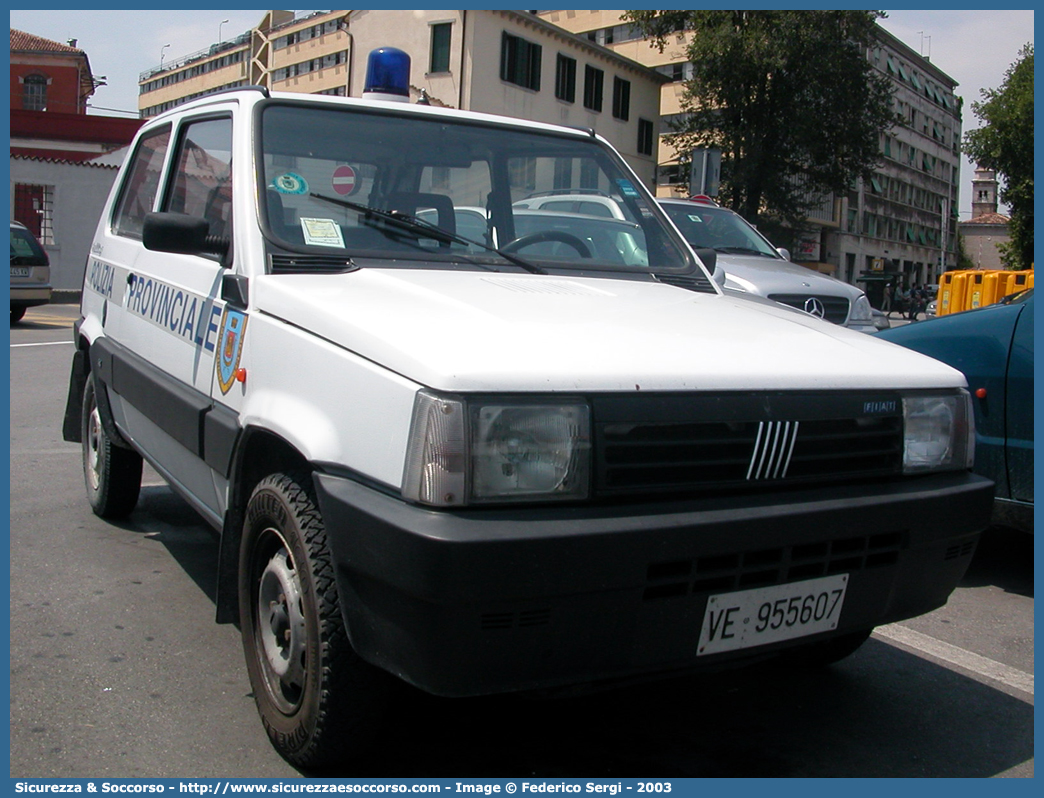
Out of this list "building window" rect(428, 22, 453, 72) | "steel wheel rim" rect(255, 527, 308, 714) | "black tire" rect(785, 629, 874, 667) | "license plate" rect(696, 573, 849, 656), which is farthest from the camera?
"building window" rect(428, 22, 453, 72)

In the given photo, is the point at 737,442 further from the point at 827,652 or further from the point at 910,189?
the point at 910,189

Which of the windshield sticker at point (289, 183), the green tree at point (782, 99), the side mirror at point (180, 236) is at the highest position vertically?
the green tree at point (782, 99)

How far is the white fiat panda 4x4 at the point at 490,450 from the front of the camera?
2.27m

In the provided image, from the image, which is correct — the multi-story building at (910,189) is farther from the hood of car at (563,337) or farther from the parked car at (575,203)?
the hood of car at (563,337)

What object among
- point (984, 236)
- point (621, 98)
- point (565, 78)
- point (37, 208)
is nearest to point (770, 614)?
point (37, 208)

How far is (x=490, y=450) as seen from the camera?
7.52ft

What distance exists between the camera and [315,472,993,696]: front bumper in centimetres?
220

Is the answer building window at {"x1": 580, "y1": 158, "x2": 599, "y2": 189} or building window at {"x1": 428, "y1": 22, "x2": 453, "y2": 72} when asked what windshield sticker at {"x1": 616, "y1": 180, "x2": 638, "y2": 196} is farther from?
building window at {"x1": 428, "y1": 22, "x2": 453, "y2": 72}

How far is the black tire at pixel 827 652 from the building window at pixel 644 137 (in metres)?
48.2

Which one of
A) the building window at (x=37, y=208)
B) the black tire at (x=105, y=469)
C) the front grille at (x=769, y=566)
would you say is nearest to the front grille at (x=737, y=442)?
the front grille at (x=769, y=566)

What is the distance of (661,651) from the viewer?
2426 mm

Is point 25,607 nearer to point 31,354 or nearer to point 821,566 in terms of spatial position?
point 821,566

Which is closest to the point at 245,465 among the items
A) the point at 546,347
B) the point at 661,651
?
the point at 546,347

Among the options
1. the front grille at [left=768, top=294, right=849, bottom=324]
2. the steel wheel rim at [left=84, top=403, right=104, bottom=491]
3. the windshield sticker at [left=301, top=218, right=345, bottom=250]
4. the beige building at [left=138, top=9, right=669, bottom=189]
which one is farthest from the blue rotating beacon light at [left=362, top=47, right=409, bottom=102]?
the beige building at [left=138, top=9, right=669, bottom=189]
